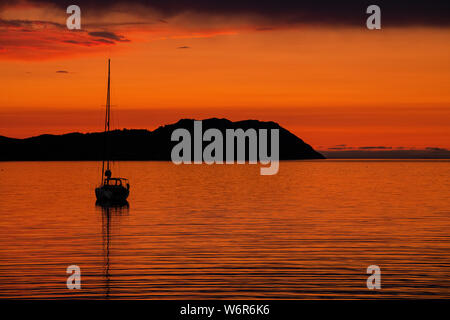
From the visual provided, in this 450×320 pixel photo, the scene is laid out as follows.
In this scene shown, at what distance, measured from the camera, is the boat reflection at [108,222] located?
29.9m

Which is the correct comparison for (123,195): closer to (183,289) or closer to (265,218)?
(265,218)

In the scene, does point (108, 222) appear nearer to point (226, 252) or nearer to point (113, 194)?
point (113, 194)

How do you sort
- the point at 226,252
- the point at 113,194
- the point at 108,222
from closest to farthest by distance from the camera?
the point at 226,252 → the point at 108,222 → the point at 113,194

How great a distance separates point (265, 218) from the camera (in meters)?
61.5

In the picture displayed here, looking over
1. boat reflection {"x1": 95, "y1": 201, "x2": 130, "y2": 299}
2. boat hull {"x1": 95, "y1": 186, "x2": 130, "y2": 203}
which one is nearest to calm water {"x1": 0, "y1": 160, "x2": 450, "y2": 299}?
boat reflection {"x1": 95, "y1": 201, "x2": 130, "y2": 299}

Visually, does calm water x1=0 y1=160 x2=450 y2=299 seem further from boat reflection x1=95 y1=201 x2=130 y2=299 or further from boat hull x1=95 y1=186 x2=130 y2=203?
boat hull x1=95 y1=186 x2=130 y2=203

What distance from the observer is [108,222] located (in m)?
58.3

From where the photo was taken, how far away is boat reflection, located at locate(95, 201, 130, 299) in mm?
29864

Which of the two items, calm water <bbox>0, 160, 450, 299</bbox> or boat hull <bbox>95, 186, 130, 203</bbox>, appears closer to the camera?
calm water <bbox>0, 160, 450, 299</bbox>

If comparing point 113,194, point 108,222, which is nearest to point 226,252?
point 108,222

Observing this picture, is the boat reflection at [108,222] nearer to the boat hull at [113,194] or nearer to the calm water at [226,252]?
the calm water at [226,252]

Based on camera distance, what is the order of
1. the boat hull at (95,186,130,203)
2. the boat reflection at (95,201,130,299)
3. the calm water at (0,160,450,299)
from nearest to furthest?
1. the calm water at (0,160,450,299)
2. the boat reflection at (95,201,130,299)
3. the boat hull at (95,186,130,203)
